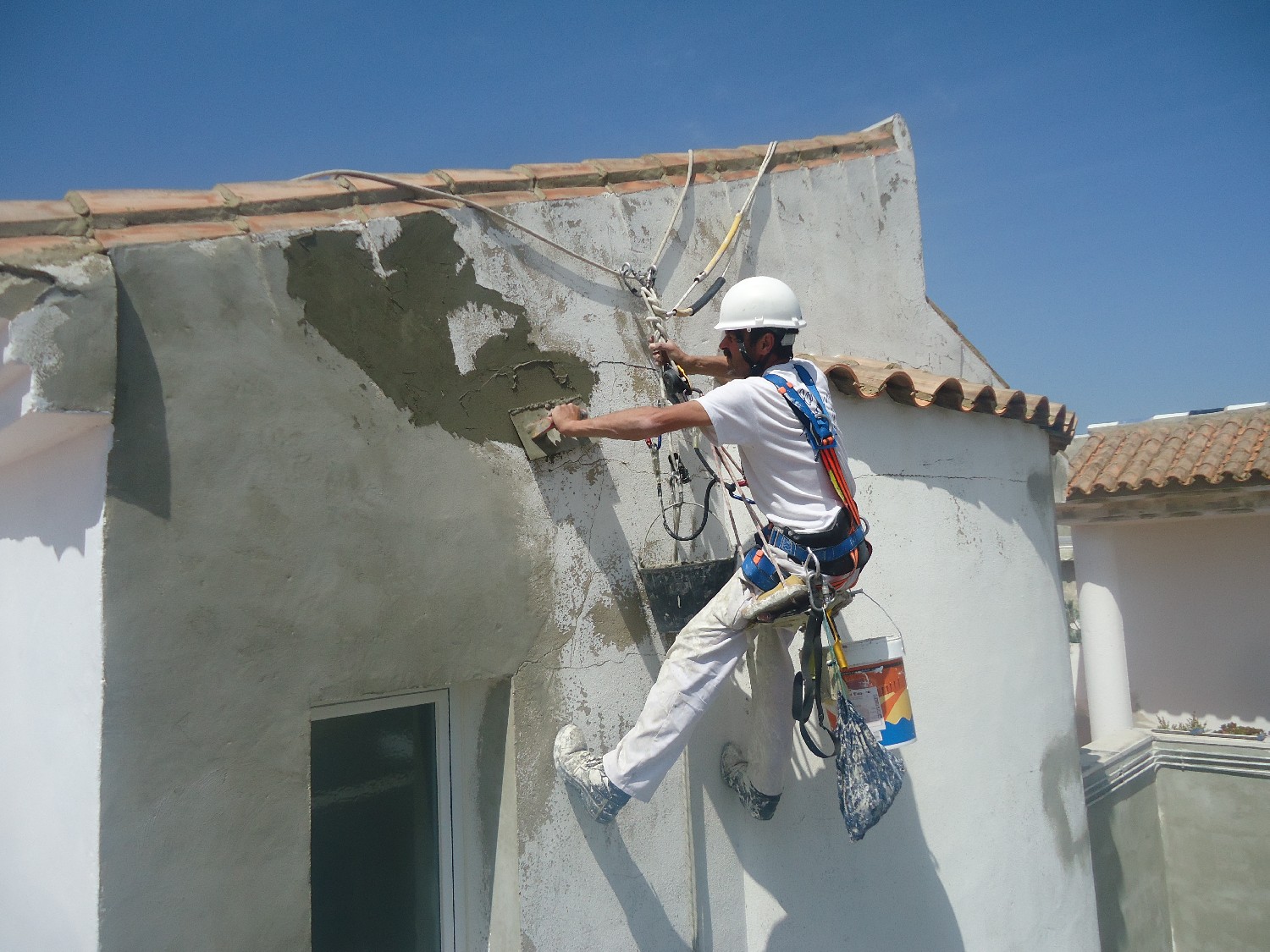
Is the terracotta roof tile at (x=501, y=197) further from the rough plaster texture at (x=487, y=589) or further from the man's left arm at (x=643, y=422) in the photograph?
the man's left arm at (x=643, y=422)

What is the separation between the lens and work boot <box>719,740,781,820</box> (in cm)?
356

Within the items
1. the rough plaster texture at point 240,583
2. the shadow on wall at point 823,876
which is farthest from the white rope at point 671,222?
the shadow on wall at point 823,876

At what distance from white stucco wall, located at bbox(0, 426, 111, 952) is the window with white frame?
737mm

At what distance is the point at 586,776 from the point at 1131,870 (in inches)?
268

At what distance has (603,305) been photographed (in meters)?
3.67

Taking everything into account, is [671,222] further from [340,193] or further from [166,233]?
[166,233]

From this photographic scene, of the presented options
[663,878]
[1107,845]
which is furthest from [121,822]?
[1107,845]

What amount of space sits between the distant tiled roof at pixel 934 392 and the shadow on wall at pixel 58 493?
278cm

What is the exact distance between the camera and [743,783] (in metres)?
3.61

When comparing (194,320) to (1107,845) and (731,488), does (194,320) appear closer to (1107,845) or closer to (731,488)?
(731,488)

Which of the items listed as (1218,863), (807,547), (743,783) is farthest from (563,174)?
(1218,863)

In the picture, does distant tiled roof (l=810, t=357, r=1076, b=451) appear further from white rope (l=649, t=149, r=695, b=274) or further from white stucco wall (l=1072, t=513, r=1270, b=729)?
white stucco wall (l=1072, t=513, r=1270, b=729)

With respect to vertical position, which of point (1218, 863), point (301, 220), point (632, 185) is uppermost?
point (632, 185)

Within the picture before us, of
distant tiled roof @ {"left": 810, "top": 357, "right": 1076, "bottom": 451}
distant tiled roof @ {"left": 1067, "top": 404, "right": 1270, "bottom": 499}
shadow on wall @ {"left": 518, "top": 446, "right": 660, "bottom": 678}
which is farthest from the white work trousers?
distant tiled roof @ {"left": 1067, "top": 404, "right": 1270, "bottom": 499}
